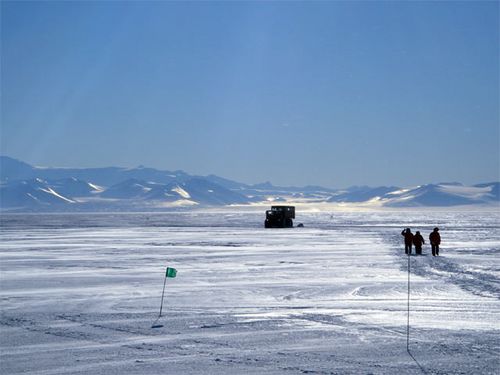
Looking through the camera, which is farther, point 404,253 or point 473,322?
point 404,253

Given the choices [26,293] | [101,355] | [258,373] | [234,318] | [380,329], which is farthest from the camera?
[26,293]

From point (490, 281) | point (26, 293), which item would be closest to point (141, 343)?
point (26, 293)

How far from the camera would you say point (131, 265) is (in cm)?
2542

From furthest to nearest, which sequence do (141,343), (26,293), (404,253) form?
(404,253) < (26,293) < (141,343)

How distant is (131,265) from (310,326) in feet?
47.4

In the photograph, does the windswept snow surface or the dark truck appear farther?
the dark truck

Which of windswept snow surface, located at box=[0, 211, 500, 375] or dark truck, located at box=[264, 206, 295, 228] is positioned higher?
dark truck, located at box=[264, 206, 295, 228]

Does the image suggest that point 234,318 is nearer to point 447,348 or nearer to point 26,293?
point 447,348

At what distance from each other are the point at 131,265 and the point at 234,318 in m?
13.0

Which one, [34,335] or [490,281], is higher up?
[490,281]

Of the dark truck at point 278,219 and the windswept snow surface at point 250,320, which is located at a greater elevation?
the dark truck at point 278,219

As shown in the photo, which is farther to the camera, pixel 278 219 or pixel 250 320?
pixel 278 219

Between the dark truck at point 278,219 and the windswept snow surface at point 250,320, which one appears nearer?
the windswept snow surface at point 250,320

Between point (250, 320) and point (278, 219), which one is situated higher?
point (278, 219)
